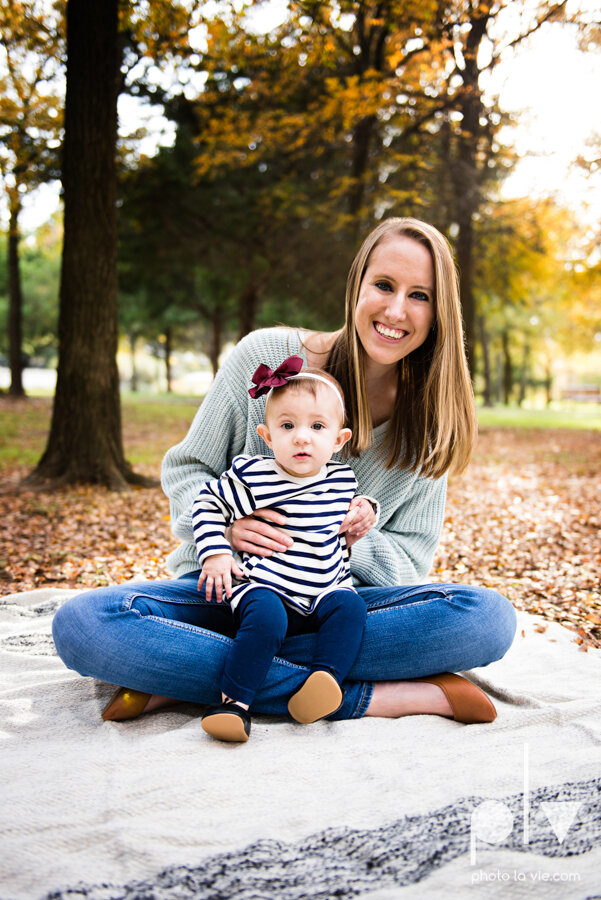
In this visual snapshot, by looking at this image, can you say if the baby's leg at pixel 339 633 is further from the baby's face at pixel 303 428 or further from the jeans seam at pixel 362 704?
the baby's face at pixel 303 428

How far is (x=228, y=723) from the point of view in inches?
87.2

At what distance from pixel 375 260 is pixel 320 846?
6.72ft

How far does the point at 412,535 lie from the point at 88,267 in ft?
16.4

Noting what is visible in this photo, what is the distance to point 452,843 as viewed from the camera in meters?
1.84

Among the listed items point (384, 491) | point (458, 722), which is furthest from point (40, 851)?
point (384, 491)

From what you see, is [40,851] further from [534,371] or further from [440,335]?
[534,371]

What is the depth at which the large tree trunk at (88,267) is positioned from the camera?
676cm

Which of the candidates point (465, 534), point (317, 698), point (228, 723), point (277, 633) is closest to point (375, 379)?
point (277, 633)

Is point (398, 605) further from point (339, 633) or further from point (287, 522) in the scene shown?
point (287, 522)

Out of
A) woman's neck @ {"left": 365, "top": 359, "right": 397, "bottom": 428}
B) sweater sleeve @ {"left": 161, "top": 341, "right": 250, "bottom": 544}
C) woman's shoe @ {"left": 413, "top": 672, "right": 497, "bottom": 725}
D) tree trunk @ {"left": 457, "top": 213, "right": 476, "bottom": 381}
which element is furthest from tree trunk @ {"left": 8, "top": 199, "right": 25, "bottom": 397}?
woman's shoe @ {"left": 413, "top": 672, "right": 497, "bottom": 725}

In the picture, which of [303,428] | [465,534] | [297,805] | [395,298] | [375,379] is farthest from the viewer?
[465,534]

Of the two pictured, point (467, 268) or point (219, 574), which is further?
point (467, 268)

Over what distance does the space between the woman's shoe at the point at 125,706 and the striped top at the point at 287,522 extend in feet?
1.56

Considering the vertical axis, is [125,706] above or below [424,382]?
below
